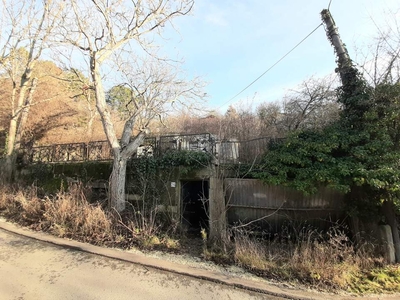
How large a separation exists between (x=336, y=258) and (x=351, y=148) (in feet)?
8.20

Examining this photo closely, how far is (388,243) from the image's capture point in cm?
468

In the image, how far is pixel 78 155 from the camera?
9.56m

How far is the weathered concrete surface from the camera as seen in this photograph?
10.4 feet

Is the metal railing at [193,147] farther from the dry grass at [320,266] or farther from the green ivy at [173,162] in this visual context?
the dry grass at [320,266]

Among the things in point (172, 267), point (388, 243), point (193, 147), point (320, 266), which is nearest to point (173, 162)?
point (193, 147)

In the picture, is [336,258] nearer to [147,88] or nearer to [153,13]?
[147,88]

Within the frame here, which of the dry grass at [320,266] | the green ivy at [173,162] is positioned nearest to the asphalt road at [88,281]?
the dry grass at [320,266]

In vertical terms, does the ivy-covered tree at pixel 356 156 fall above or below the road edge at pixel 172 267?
above

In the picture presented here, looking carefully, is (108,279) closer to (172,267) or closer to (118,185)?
(172,267)

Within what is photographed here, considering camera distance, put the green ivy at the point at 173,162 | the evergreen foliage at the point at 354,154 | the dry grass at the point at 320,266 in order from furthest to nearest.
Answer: the green ivy at the point at 173,162, the evergreen foliage at the point at 354,154, the dry grass at the point at 320,266

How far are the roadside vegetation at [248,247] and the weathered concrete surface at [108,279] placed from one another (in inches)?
13.6

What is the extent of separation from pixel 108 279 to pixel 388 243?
225 inches

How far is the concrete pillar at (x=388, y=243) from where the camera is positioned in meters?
4.59

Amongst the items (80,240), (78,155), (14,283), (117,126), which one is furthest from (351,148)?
(117,126)
